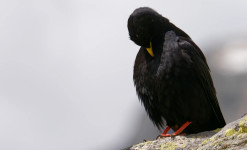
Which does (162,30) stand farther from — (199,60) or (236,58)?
(236,58)

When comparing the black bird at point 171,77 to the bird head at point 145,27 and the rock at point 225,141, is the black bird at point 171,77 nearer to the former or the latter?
the bird head at point 145,27

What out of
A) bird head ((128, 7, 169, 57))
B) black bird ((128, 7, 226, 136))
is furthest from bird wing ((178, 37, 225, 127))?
bird head ((128, 7, 169, 57))

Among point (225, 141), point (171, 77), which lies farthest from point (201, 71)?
point (225, 141)

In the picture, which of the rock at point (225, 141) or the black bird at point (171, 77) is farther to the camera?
the black bird at point (171, 77)

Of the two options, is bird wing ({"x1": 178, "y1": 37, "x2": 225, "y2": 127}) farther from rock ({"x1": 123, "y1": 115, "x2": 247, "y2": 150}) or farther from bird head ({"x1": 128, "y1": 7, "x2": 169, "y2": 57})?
rock ({"x1": 123, "y1": 115, "x2": 247, "y2": 150})

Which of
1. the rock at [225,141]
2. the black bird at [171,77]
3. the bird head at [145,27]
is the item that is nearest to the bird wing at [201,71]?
the black bird at [171,77]

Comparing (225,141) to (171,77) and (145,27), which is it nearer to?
(171,77)

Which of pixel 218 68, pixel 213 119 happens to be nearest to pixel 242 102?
pixel 218 68

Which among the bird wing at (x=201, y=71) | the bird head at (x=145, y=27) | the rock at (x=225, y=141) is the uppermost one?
the bird head at (x=145, y=27)
